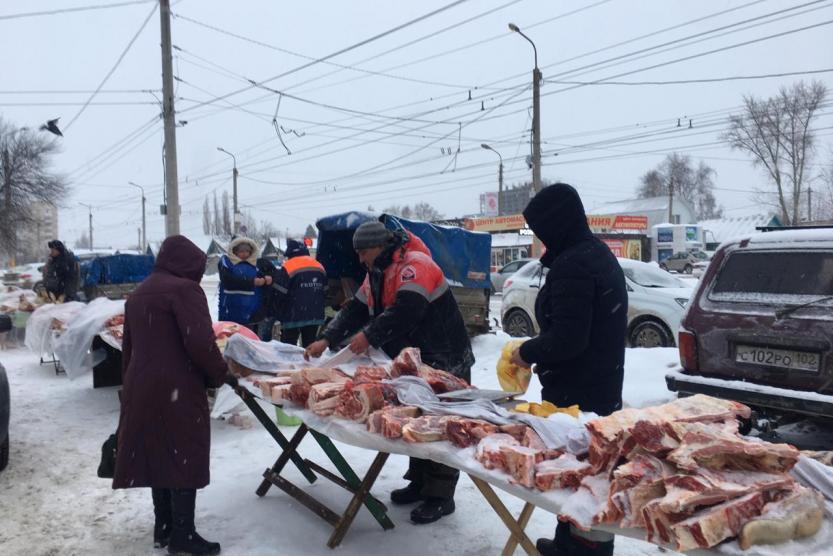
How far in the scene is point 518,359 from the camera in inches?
127

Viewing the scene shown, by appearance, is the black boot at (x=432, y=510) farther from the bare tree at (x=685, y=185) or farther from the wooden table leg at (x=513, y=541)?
the bare tree at (x=685, y=185)

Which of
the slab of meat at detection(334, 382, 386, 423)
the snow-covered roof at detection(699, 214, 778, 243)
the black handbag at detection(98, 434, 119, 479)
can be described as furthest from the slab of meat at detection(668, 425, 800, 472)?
the snow-covered roof at detection(699, 214, 778, 243)

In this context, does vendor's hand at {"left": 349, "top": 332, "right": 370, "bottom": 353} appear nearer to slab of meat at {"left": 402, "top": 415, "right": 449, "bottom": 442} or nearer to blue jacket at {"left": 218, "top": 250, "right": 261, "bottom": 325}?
slab of meat at {"left": 402, "top": 415, "right": 449, "bottom": 442}

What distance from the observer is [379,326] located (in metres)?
4.03

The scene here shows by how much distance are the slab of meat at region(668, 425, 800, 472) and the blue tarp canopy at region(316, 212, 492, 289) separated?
6499 mm

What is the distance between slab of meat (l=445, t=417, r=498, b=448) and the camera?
272cm

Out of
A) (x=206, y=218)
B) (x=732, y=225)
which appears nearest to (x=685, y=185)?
(x=732, y=225)

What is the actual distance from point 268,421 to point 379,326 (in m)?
1.22

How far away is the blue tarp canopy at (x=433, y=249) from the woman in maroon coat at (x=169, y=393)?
471 cm

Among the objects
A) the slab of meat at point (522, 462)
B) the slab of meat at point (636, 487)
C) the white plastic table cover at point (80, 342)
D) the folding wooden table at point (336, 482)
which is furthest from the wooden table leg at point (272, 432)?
the white plastic table cover at point (80, 342)

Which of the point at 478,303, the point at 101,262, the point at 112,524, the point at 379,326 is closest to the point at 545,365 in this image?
the point at 379,326

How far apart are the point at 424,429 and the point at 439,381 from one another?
73 centimetres

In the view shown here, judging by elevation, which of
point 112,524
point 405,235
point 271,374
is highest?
point 405,235

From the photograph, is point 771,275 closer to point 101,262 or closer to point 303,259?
point 303,259
